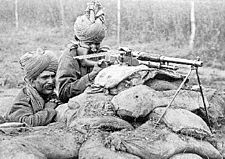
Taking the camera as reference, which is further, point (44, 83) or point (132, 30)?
point (132, 30)

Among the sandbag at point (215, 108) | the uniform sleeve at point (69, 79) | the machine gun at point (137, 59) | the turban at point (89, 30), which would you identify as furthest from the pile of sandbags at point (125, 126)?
the turban at point (89, 30)

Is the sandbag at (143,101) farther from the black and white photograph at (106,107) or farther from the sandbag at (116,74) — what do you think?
the sandbag at (116,74)

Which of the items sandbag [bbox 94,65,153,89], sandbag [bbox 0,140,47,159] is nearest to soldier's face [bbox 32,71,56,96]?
sandbag [bbox 94,65,153,89]

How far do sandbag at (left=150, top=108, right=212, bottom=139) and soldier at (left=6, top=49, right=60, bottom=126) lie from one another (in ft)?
4.11

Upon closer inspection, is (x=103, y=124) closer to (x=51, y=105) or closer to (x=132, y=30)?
(x=51, y=105)

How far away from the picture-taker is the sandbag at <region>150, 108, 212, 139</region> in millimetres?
3660

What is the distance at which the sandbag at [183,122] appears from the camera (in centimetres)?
366

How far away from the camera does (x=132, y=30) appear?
17391 millimetres

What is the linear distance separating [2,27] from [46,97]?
1534 centimetres

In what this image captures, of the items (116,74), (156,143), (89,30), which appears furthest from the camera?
(89,30)

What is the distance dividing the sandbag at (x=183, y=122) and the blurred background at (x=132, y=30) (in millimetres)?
6206

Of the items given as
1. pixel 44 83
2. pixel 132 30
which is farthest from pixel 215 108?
pixel 132 30

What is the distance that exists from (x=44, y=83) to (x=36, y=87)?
102mm

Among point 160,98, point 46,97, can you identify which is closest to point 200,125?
point 160,98
